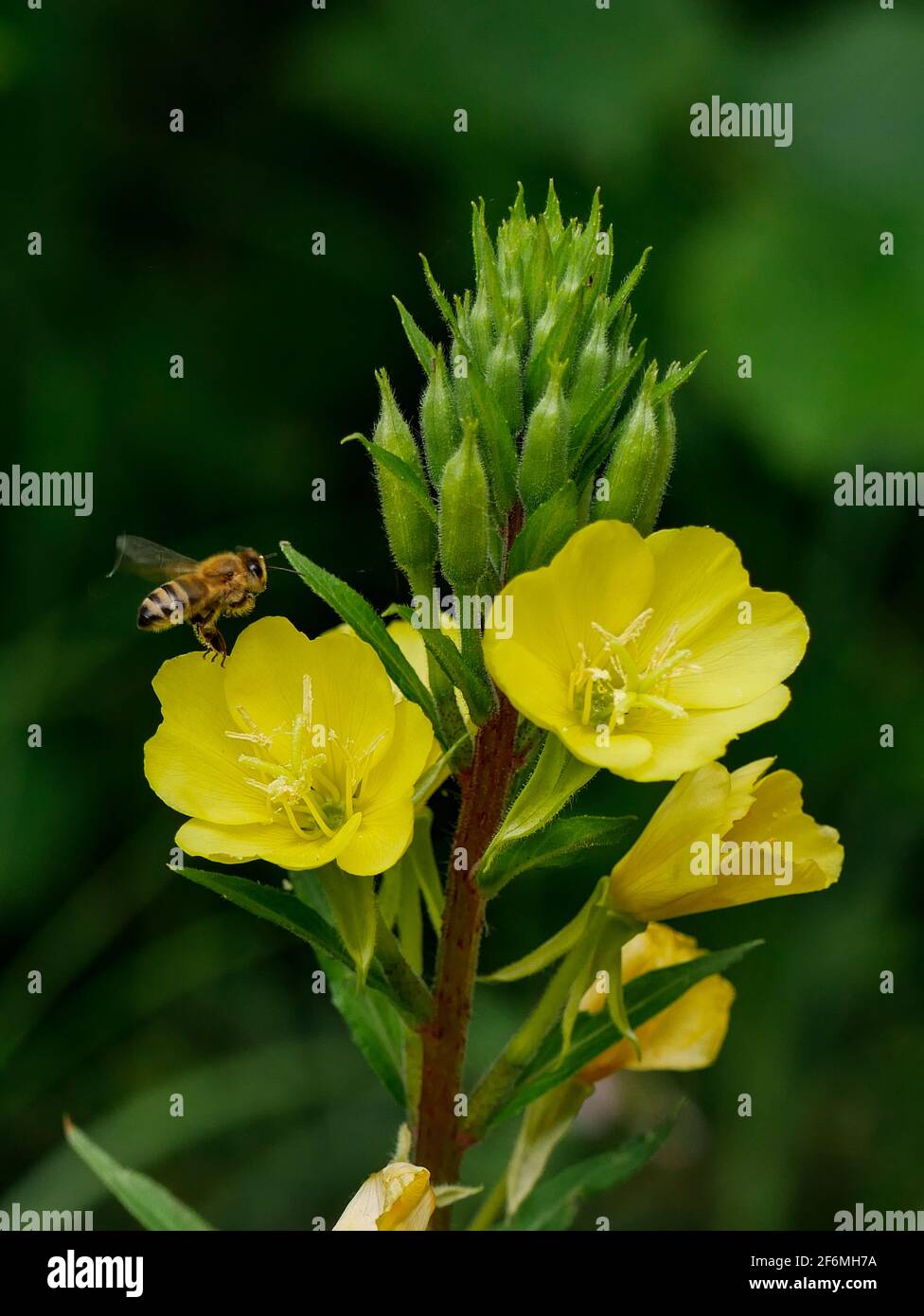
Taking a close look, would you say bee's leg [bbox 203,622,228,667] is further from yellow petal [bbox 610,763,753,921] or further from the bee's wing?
yellow petal [bbox 610,763,753,921]

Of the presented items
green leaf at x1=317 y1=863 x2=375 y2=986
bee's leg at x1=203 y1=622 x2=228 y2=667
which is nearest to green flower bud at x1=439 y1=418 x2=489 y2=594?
green leaf at x1=317 y1=863 x2=375 y2=986

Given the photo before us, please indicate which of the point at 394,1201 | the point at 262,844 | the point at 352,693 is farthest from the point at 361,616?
the point at 394,1201

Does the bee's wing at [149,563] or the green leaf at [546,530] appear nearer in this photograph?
the green leaf at [546,530]

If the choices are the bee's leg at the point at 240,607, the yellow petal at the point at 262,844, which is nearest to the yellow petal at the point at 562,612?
the yellow petal at the point at 262,844

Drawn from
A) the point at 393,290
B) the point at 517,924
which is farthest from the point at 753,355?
the point at 517,924

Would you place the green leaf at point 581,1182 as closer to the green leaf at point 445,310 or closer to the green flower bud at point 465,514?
the green flower bud at point 465,514

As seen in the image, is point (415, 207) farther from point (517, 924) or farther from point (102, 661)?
point (517, 924)
